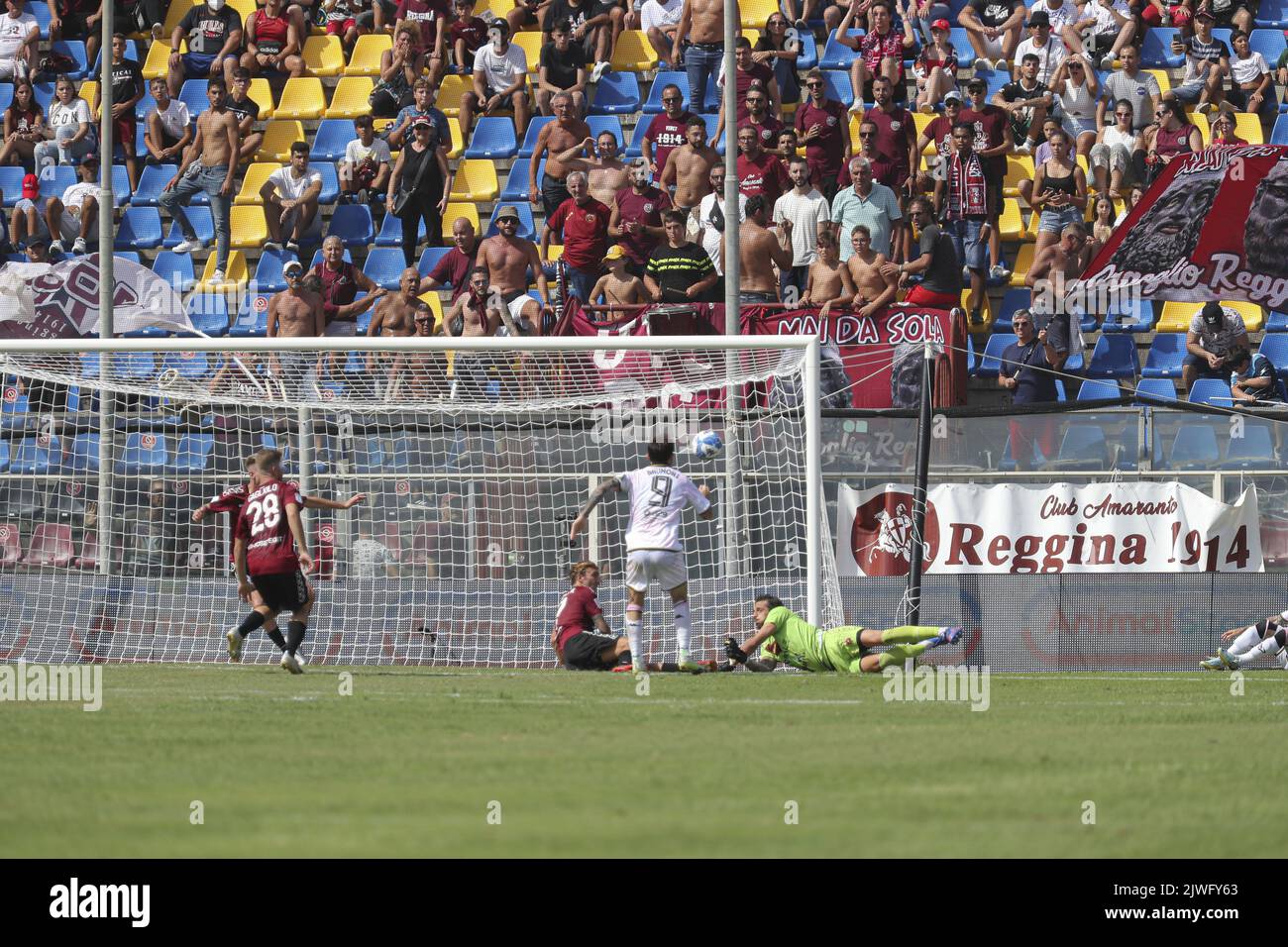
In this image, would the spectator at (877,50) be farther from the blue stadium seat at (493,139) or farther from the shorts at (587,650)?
the shorts at (587,650)

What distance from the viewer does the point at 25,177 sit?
24.8 m

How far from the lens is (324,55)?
26.7 meters

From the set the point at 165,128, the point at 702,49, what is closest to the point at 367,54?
the point at 165,128

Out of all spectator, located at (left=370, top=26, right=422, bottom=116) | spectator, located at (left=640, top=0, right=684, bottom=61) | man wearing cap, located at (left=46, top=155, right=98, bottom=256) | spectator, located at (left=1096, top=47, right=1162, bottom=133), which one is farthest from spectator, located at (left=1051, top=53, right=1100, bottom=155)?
man wearing cap, located at (left=46, top=155, right=98, bottom=256)

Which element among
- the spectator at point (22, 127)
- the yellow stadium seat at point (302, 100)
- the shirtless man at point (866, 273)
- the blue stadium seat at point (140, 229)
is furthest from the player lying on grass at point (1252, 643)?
the spectator at point (22, 127)

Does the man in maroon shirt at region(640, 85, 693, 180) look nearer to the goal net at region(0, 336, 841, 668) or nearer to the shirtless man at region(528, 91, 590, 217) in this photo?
the shirtless man at region(528, 91, 590, 217)

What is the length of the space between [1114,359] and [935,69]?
4551 mm

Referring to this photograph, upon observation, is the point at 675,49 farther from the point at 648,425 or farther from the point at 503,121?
the point at 648,425

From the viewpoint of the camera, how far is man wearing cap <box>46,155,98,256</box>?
24.3 m

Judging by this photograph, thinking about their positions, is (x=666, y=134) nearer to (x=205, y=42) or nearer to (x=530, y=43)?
(x=530, y=43)

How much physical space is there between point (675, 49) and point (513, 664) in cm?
1078
